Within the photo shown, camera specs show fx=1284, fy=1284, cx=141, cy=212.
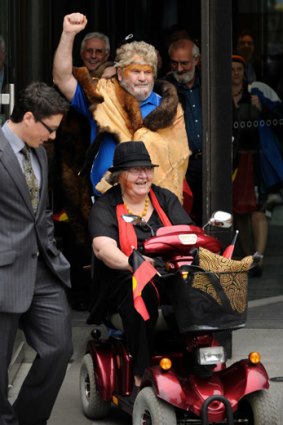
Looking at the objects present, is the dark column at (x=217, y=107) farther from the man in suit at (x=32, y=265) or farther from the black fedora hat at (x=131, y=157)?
the man in suit at (x=32, y=265)

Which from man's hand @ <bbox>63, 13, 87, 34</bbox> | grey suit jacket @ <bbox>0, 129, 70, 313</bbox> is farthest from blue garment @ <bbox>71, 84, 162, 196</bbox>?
grey suit jacket @ <bbox>0, 129, 70, 313</bbox>

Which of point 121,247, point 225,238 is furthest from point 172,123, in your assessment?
point 121,247

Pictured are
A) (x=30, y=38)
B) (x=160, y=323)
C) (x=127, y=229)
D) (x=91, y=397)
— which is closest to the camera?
(x=160, y=323)

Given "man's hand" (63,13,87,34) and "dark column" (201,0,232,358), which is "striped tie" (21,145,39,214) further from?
"dark column" (201,0,232,358)

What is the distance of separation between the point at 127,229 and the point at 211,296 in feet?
2.64

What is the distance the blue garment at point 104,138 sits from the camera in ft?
24.5

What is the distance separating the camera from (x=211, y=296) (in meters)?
5.93

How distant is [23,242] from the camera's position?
5758mm

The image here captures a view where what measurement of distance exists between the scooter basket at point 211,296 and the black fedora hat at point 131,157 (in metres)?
0.75

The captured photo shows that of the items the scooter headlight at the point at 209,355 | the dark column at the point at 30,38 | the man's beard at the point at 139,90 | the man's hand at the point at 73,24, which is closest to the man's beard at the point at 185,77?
the dark column at the point at 30,38

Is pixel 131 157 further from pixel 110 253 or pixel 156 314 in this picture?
pixel 156 314

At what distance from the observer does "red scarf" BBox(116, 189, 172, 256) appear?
21.4 ft

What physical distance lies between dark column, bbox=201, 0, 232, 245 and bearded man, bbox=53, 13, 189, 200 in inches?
8.1

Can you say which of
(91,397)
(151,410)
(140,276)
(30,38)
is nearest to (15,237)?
(140,276)
